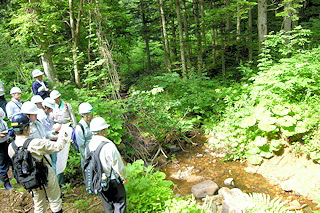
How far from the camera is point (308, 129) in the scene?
5910mm

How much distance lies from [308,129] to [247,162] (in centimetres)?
199

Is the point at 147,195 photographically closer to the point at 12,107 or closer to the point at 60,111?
the point at 60,111

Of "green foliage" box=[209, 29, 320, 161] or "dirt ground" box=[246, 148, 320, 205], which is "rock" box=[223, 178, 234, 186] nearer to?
"dirt ground" box=[246, 148, 320, 205]

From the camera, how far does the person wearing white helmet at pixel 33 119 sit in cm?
314

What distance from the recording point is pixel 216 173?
21.1 feet

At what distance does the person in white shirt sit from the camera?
2.80m

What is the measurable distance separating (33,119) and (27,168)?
83 centimetres

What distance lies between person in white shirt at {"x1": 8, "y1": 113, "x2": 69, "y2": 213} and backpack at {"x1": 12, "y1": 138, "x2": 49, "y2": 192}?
6 centimetres

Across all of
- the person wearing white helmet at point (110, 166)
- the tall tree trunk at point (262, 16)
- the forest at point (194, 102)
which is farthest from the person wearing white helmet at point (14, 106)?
the tall tree trunk at point (262, 16)

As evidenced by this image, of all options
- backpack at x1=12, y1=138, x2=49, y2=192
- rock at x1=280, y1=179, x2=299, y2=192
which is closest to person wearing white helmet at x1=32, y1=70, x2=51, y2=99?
backpack at x1=12, y1=138, x2=49, y2=192

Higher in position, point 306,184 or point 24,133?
point 24,133

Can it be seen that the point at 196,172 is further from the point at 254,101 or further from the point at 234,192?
the point at 254,101

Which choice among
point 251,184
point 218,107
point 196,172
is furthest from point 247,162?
point 218,107

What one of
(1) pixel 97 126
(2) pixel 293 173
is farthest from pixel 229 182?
(1) pixel 97 126
